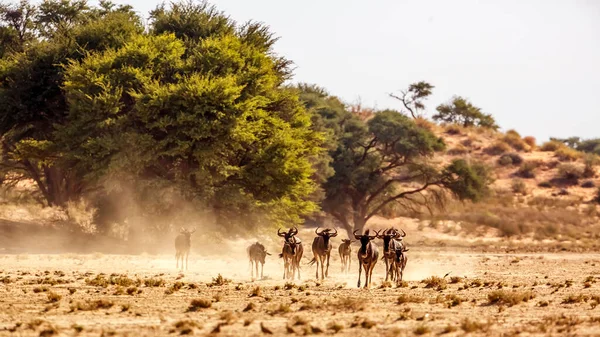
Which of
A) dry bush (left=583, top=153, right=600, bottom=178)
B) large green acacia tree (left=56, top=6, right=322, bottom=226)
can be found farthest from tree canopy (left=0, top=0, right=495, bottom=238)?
dry bush (left=583, top=153, right=600, bottom=178)

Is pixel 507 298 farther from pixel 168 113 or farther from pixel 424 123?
pixel 424 123

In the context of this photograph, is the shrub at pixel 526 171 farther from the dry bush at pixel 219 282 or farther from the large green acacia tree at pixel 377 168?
the dry bush at pixel 219 282

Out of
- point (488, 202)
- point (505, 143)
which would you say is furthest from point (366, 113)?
point (488, 202)

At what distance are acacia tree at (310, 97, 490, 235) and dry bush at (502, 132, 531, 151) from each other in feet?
108

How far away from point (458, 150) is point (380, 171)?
3179 cm

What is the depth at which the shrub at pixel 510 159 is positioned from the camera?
95.1m

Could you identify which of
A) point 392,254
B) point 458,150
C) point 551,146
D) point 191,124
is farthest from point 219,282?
point 551,146

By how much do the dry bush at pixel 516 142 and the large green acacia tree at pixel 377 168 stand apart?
32291mm

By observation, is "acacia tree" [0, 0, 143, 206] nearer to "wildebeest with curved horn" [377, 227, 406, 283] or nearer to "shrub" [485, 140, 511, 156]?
"wildebeest with curved horn" [377, 227, 406, 283]

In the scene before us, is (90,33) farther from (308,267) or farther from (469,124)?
(469,124)

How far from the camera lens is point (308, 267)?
38.4m

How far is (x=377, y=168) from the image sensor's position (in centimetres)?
6606

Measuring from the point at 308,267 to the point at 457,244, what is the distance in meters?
27.0

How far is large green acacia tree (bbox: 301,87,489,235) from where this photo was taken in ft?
212
